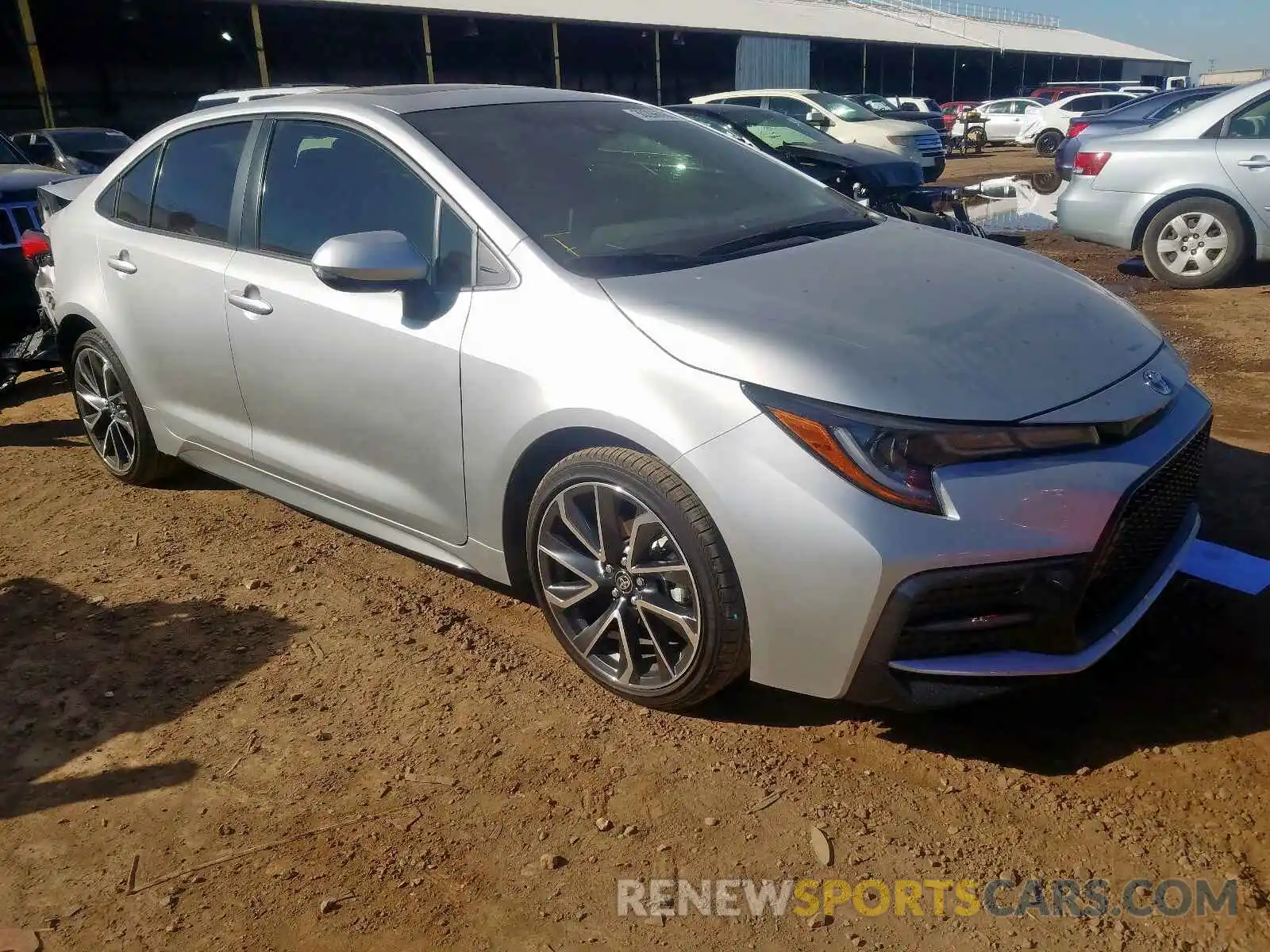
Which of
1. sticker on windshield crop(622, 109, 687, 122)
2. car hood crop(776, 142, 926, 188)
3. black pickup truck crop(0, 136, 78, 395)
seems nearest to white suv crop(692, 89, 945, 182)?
car hood crop(776, 142, 926, 188)

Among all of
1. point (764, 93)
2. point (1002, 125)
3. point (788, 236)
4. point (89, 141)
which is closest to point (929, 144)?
point (764, 93)

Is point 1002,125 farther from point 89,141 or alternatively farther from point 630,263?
point 630,263

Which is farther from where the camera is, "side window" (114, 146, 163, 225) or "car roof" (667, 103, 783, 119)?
"car roof" (667, 103, 783, 119)

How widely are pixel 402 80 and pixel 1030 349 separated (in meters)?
31.9

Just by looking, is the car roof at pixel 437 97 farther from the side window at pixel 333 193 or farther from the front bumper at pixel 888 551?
the front bumper at pixel 888 551

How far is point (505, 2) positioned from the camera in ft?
96.4

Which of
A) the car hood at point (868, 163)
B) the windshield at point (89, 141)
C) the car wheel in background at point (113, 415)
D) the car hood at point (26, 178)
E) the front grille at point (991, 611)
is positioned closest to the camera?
the front grille at point (991, 611)

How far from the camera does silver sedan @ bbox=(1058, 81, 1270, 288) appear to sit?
7.79 meters

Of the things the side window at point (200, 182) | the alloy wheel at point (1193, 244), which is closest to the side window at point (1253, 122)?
the alloy wheel at point (1193, 244)

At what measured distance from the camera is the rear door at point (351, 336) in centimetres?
315

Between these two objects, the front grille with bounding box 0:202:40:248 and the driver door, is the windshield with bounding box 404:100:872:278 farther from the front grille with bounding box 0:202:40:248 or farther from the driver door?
the driver door

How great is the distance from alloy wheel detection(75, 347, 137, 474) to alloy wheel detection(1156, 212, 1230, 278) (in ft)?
23.9

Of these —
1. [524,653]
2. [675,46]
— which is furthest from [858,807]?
[675,46]

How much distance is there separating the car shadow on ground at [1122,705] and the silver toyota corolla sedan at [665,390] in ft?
0.95
